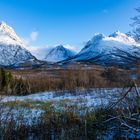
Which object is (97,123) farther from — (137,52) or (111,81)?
(111,81)

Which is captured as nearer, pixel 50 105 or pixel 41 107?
pixel 41 107

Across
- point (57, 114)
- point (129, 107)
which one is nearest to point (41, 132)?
point (57, 114)

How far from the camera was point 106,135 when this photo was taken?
7844 mm

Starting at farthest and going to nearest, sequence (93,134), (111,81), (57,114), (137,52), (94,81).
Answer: (94,81), (111,81), (137,52), (57,114), (93,134)

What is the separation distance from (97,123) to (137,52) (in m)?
3.04

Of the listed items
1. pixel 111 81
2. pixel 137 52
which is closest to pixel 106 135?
pixel 137 52

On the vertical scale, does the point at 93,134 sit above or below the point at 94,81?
below

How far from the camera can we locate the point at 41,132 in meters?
7.99

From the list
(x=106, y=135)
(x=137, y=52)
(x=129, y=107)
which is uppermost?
(x=137, y=52)

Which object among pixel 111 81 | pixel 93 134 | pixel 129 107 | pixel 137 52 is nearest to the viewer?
pixel 93 134

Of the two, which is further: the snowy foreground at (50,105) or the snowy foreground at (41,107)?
the snowy foreground at (50,105)

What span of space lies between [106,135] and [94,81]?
20789 millimetres

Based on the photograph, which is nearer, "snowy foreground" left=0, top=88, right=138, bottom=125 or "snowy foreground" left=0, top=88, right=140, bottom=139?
"snowy foreground" left=0, top=88, right=140, bottom=139

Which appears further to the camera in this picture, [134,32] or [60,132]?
[134,32]
